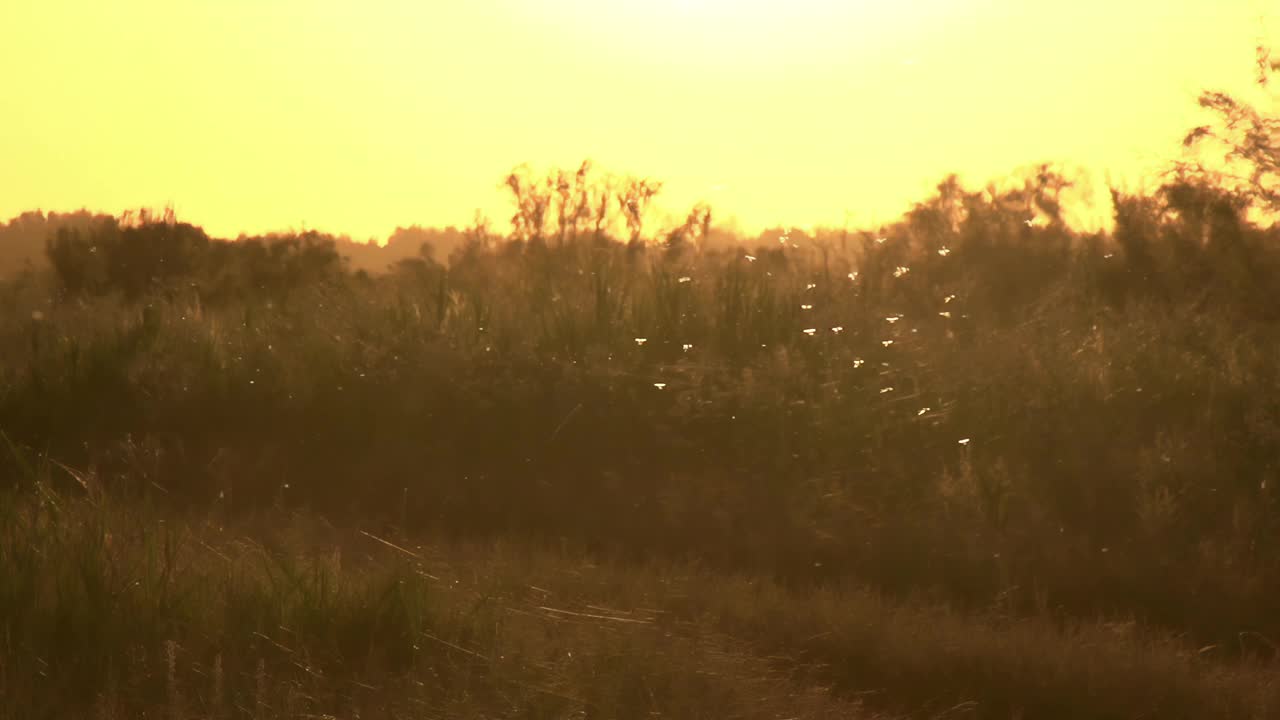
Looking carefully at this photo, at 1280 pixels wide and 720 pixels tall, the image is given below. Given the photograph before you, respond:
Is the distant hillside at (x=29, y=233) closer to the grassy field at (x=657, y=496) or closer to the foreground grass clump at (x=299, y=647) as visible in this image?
the grassy field at (x=657, y=496)

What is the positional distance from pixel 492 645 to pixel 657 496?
367 centimetres

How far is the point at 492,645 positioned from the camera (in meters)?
5.98

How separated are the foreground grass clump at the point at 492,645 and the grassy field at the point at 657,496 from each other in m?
0.02

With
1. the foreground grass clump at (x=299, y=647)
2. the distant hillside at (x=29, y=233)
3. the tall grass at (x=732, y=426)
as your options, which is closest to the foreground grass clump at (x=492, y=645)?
Answer: the foreground grass clump at (x=299, y=647)

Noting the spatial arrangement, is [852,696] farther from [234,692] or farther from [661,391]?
[661,391]

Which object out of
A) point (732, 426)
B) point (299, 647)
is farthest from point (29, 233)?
point (299, 647)

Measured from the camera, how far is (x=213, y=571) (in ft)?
21.5

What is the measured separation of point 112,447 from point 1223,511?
824 cm

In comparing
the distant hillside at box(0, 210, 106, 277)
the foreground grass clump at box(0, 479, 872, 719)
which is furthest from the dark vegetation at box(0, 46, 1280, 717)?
the distant hillside at box(0, 210, 106, 277)

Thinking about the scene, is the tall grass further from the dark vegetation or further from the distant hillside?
the distant hillside

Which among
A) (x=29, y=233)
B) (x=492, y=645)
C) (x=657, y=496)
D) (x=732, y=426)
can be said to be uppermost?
(x=29, y=233)

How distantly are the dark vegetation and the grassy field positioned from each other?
0.03 metres

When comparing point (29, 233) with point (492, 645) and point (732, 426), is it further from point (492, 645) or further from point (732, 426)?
point (492, 645)

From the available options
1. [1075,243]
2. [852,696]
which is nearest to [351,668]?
[852,696]
